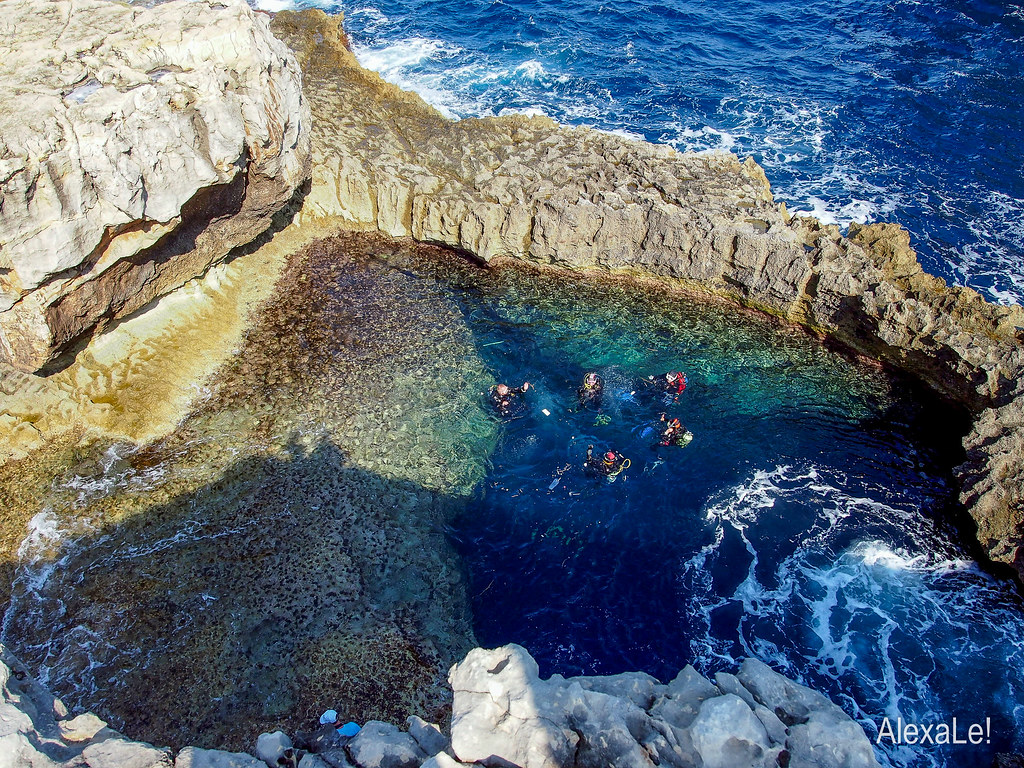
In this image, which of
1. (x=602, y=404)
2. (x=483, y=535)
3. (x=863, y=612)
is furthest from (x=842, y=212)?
(x=483, y=535)

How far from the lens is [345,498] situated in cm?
2095

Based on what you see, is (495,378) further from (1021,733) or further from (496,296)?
(1021,733)

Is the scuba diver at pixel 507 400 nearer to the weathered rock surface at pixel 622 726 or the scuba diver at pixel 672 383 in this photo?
the scuba diver at pixel 672 383

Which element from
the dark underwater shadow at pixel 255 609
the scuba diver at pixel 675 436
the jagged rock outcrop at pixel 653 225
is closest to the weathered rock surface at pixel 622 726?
the dark underwater shadow at pixel 255 609

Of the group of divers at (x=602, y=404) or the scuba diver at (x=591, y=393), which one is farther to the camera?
the scuba diver at (x=591, y=393)

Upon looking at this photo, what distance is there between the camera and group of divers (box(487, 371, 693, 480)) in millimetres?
22688

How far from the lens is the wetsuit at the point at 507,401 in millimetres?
24094

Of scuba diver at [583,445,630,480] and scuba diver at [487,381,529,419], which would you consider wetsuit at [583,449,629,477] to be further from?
scuba diver at [487,381,529,419]

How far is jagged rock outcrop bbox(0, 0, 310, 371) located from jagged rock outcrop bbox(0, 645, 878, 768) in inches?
448

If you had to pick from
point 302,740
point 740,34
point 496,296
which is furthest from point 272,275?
point 740,34

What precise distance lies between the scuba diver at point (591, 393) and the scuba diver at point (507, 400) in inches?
85.8

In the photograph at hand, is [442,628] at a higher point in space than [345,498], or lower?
lower

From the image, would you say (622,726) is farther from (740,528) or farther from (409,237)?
(409,237)

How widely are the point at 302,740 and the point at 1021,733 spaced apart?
60.2 feet
